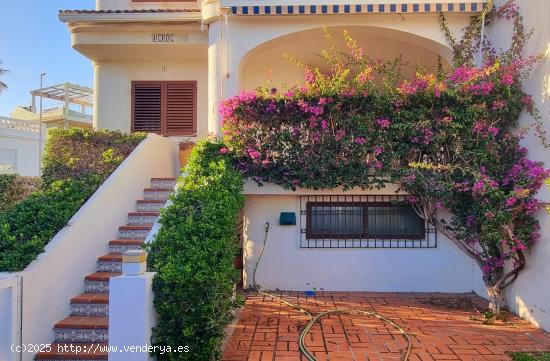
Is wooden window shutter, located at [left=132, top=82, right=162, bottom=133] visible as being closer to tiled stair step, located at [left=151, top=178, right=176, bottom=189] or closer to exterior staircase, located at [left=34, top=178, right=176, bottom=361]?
tiled stair step, located at [left=151, top=178, right=176, bottom=189]

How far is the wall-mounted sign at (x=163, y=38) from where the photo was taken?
1190 centimetres

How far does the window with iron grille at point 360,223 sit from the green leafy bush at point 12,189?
672 centimetres

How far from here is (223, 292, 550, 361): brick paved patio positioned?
6184 millimetres

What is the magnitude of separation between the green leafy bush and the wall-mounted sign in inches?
217

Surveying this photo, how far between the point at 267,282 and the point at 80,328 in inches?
194

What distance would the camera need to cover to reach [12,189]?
365 inches

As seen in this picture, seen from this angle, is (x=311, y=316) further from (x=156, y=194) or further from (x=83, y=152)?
(x=83, y=152)

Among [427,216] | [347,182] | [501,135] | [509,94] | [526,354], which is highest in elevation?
[509,94]

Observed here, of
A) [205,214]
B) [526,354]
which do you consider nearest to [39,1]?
[205,214]

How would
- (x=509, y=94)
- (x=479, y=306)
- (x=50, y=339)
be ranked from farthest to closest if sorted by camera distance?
(x=479, y=306)
(x=509, y=94)
(x=50, y=339)

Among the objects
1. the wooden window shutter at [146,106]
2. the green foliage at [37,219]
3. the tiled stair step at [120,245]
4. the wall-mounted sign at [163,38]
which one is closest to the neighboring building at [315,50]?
the wall-mounted sign at [163,38]

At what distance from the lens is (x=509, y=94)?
312 inches

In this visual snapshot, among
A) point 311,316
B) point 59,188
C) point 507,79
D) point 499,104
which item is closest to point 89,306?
point 59,188

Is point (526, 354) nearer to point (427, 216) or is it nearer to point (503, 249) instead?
point (503, 249)
